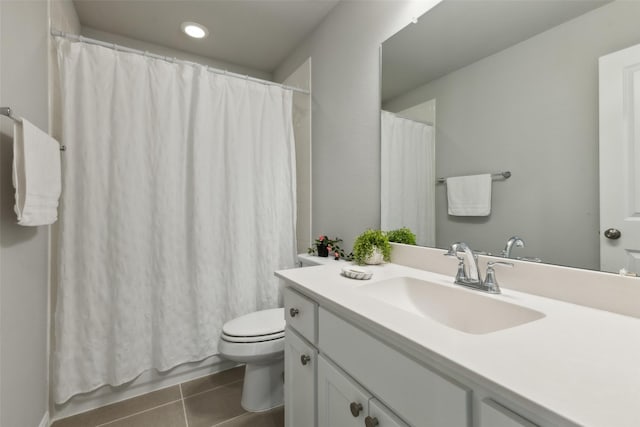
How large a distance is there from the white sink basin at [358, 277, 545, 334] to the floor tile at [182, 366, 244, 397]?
1.37m

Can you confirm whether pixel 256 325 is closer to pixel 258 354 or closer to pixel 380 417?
pixel 258 354

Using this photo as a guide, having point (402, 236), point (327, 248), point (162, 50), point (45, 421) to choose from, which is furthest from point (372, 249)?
point (162, 50)

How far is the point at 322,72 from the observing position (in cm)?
203

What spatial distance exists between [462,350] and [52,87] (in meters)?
2.17

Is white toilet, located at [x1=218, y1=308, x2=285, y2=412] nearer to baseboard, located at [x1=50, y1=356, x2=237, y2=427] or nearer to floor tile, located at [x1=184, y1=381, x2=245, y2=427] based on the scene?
floor tile, located at [x1=184, y1=381, x2=245, y2=427]

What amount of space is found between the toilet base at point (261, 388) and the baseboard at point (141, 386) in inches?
16.9

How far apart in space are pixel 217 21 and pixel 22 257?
1.83 meters

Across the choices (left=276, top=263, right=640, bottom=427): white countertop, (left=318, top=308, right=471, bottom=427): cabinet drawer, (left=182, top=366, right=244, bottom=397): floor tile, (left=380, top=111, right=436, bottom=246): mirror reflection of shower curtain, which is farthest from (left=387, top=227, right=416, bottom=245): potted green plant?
(left=182, top=366, right=244, bottom=397): floor tile

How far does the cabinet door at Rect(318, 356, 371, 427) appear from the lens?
2.46 ft

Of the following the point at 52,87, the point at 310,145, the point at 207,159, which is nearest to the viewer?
the point at 52,87

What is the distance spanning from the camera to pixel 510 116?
0.99 meters

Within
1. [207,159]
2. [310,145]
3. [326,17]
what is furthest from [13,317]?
[326,17]

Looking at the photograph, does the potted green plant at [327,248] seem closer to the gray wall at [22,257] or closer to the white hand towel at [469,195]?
the white hand towel at [469,195]

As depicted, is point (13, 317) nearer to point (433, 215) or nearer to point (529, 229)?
point (433, 215)
